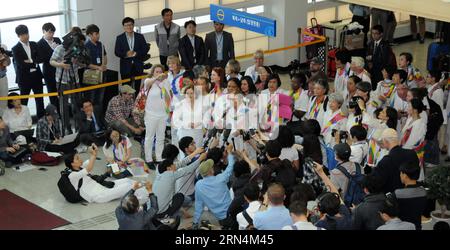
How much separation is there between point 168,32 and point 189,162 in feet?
16.5

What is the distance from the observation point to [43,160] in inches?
493

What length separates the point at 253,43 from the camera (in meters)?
17.8

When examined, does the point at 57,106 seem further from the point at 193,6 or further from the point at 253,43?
the point at 253,43

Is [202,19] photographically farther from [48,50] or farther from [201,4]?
[48,50]

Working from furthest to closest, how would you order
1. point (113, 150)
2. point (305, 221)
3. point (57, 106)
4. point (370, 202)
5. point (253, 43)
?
point (253, 43)
point (57, 106)
point (113, 150)
point (370, 202)
point (305, 221)

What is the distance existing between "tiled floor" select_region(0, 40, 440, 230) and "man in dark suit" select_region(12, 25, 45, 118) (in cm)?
194

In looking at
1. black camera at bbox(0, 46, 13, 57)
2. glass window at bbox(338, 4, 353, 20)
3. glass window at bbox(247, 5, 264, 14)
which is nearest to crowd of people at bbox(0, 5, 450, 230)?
black camera at bbox(0, 46, 13, 57)

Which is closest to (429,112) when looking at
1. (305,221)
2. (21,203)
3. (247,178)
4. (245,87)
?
(245,87)

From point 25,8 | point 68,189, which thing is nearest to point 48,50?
point 25,8

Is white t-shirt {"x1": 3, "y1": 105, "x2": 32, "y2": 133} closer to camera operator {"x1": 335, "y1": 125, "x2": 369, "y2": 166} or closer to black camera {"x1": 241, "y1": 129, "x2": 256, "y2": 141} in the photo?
black camera {"x1": 241, "y1": 129, "x2": 256, "y2": 141}

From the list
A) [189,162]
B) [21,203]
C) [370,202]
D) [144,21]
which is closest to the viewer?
[370,202]

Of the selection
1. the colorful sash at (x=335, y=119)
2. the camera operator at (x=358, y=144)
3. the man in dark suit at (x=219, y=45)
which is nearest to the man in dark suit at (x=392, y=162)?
the camera operator at (x=358, y=144)

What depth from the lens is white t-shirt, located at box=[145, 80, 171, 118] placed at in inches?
476

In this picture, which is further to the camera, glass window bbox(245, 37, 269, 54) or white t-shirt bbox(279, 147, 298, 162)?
glass window bbox(245, 37, 269, 54)
